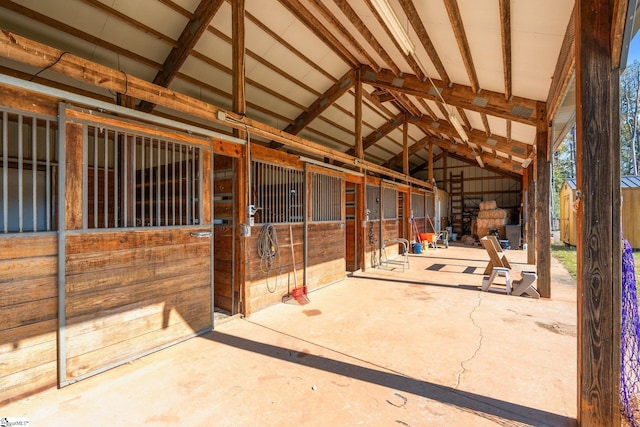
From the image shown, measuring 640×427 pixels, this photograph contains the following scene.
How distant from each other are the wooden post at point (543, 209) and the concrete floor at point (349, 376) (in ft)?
2.36

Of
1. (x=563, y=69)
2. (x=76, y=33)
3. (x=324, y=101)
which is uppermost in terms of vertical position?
(x=324, y=101)

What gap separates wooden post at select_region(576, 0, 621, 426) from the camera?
1.71 m

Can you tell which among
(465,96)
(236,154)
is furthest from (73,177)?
(465,96)

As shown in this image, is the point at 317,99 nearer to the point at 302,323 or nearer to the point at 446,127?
the point at 446,127

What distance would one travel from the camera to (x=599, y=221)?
5.70 ft

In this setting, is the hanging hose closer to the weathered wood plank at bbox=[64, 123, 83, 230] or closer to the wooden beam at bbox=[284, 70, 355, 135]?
the weathered wood plank at bbox=[64, 123, 83, 230]

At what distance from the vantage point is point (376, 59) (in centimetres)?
598

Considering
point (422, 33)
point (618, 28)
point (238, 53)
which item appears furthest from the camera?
point (422, 33)

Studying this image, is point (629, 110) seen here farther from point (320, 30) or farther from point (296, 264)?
point (296, 264)

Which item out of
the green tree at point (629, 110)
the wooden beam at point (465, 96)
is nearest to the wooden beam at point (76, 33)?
the wooden beam at point (465, 96)

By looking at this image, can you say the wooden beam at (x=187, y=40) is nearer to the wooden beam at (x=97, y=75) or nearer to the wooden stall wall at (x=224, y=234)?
the wooden beam at (x=97, y=75)

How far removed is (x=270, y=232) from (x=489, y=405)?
3079 millimetres

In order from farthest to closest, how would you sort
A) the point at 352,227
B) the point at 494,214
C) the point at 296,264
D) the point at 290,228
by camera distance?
the point at 494,214 < the point at 352,227 < the point at 296,264 < the point at 290,228

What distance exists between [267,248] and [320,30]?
3.88m
